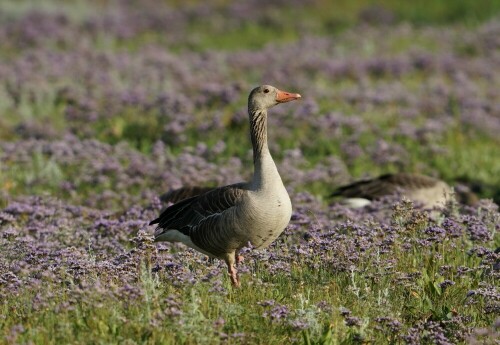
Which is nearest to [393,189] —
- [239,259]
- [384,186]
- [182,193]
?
[384,186]

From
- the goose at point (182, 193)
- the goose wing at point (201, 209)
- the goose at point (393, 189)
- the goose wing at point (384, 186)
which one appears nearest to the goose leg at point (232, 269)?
the goose wing at point (201, 209)

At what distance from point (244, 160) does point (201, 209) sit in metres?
6.53

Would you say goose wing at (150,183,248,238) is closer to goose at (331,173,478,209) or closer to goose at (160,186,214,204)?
goose at (160,186,214,204)

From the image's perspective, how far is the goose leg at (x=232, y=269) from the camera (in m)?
8.07

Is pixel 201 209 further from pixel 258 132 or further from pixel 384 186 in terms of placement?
pixel 384 186

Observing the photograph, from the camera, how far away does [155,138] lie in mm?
16453

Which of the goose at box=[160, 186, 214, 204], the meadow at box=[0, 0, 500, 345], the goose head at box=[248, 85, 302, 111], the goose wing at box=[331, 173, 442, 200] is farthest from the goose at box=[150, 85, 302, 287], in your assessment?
the goose wing at box=[331, 173, 442, 200]

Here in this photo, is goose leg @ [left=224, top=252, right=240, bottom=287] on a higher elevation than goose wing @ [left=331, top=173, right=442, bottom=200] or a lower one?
higher

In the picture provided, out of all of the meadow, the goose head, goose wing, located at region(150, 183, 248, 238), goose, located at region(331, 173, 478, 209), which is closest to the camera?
the meadow

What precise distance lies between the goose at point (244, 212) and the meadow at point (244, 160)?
0.22 m

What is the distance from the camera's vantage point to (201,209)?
886 cm

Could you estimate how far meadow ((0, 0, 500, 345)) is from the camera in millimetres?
6938

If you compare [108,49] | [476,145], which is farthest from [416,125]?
[108,49]

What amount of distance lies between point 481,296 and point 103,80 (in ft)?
46.9
